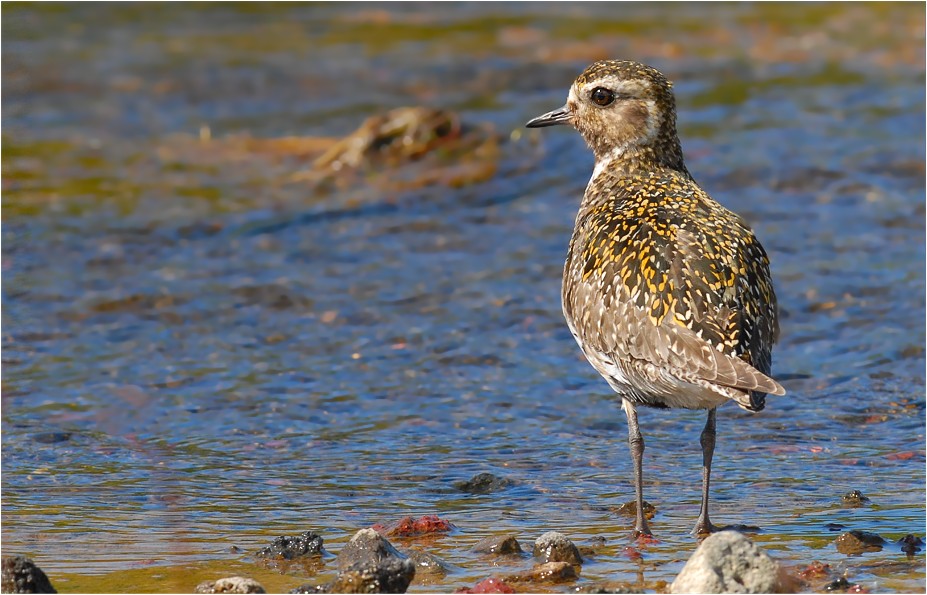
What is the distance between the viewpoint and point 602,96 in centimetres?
904

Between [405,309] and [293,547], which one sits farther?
[405,309]

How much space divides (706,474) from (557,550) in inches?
45.9

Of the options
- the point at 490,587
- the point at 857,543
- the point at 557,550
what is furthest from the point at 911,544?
the point at 490,587

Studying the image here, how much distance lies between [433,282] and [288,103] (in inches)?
303

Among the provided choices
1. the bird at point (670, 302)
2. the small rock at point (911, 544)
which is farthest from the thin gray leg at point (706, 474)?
the small rock at point (911, 544)

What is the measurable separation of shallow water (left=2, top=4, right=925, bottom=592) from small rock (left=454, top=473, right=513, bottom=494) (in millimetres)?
105

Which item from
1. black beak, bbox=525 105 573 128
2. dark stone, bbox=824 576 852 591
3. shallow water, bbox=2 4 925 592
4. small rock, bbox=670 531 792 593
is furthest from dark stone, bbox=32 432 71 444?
dark stone, bbox=824 576 852 591

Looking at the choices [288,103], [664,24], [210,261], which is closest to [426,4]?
[664,24]

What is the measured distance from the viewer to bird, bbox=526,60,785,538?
7105 mm

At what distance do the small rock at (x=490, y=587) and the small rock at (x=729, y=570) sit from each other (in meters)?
0.75

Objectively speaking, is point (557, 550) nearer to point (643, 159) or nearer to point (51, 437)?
point (643, 159)

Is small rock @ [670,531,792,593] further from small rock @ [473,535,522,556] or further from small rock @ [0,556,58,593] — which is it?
small rock @ [0,556,58,593]

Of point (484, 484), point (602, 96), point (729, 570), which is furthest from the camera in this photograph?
point (602, 96)

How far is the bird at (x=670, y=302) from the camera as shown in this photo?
711cm
